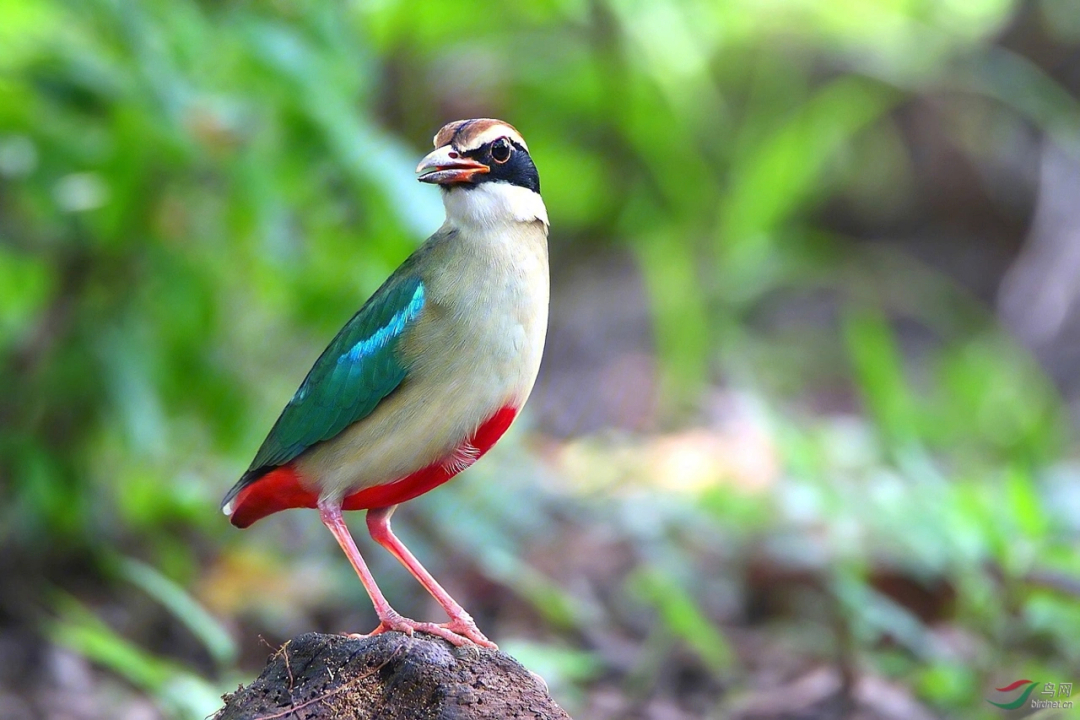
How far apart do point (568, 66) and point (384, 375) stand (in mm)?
5538

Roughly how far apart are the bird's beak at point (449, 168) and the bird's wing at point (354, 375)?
0.99 ft

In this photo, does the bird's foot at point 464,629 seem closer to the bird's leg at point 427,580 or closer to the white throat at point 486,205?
the bird's leg at point 427,580

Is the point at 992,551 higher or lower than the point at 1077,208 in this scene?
lower

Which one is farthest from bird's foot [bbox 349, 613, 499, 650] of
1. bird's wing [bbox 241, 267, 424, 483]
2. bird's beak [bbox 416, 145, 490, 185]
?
bird's beak [bbox 416, 145, 490, 185]

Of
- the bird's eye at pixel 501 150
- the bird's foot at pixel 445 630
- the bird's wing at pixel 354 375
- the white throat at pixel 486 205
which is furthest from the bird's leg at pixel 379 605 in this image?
the bird's eye at pixel 501 150

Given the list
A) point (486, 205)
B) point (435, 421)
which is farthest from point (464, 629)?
point (486, 205)

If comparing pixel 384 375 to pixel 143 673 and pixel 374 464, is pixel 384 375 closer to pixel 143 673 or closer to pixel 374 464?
pixel 374 464

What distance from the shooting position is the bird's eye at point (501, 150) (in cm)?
358

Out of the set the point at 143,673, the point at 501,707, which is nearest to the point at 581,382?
the point at 143,673

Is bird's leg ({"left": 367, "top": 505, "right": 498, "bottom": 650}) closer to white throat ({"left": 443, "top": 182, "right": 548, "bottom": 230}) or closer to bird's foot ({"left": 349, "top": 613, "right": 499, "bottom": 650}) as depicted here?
bird's foot ({"left": 349, "top": 613, "right": 499, "bottom": 650})

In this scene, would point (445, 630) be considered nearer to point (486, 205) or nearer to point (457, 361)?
point (457, 361)

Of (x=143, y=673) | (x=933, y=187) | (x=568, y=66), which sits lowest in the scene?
(x=143, y=673)

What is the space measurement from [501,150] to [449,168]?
0.18 meters

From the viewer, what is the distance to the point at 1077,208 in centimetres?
1134
